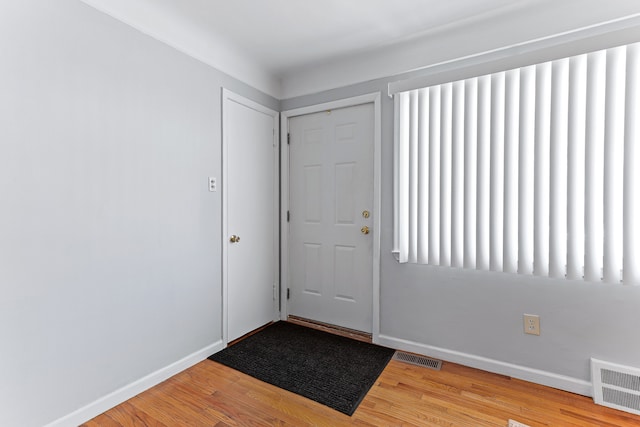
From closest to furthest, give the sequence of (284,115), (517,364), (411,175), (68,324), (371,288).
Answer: (68,324), (517,364), (411,175), (371,288), (284,115)

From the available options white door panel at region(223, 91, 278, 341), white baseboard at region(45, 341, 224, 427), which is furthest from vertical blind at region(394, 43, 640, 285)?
white baseboard at region(45, 341, 224, 427)

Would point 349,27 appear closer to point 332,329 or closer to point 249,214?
point 249,214

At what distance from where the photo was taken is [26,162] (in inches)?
59.1

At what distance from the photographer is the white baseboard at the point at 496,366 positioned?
197 cm

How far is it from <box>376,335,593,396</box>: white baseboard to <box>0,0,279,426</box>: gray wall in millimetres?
1629

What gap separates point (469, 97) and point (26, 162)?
266cm

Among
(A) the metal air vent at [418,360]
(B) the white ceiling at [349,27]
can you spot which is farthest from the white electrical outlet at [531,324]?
(B) the white ceiling at [349,27]

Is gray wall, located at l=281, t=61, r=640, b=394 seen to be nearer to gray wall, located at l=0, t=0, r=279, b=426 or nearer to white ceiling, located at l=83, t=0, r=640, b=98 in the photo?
white ceiling, located at l=83, t=0, r=640, b=98

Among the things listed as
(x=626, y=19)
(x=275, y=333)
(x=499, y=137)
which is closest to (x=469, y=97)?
(x=499, y=137)

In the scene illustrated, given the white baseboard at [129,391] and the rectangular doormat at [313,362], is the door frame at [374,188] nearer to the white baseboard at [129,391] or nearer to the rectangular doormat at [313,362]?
the rectangular doormat at [313,362]

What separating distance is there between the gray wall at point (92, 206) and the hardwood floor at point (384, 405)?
268 mm

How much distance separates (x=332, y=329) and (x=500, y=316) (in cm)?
144

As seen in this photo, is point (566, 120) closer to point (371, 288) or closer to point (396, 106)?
point (396, 106)

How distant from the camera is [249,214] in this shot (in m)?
2.85
